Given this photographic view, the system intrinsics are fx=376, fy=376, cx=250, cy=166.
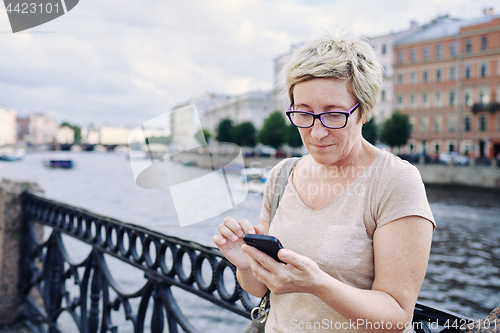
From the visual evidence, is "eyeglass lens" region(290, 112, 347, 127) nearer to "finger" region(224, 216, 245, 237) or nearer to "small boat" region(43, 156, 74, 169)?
"finger" region(224, 216, 245, 237)

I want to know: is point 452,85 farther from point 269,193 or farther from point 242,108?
point 269,193

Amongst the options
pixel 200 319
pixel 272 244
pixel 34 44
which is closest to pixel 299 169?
pixel 272 244

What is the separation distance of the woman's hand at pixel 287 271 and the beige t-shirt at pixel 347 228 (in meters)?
0.17

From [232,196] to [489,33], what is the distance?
3880cm

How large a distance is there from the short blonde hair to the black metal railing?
586 millimetres

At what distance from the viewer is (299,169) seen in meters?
1.16

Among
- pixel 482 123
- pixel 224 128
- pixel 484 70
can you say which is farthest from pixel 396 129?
pixel 224 128

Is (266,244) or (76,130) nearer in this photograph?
(266,244)

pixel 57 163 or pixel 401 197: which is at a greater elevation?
pixel 401 197

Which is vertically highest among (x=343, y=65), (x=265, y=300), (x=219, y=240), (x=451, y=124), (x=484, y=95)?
(x=484, y=95)

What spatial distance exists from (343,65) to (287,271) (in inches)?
19.6

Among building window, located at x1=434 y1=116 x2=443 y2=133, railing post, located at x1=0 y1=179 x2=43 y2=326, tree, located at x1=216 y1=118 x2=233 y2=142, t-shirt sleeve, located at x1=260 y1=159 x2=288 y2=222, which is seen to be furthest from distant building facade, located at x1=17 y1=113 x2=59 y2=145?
t-shirt sleeve, located at x1=260 y1=159 x2=288 y2=222

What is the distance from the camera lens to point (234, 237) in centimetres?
102

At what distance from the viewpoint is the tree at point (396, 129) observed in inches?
1309
